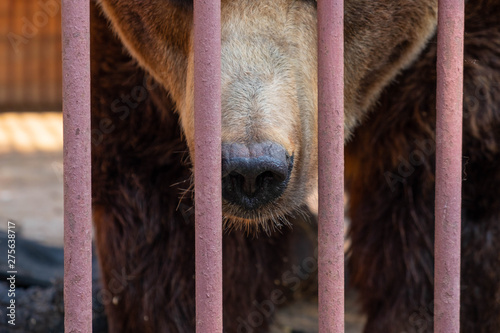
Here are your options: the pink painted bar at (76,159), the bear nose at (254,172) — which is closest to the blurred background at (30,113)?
the bear nose at (254,172)

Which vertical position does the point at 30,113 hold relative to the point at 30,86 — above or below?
below

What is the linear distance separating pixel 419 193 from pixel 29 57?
24.8 ft

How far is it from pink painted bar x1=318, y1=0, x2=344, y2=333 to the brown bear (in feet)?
0.77

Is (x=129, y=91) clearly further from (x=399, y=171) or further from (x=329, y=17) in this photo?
(x=329, y=17)

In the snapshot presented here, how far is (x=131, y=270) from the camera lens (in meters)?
2.97

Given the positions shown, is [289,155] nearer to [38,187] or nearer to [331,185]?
[331,185]

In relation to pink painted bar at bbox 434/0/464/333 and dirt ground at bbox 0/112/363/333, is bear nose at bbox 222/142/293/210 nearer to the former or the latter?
pink painted bar at bbox 434/0/464/333

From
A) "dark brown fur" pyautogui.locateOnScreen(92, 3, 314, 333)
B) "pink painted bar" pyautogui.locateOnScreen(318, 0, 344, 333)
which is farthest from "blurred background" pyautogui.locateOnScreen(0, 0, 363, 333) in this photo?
"pink painted bar" pyautogui.locateOnScreen(318, 0, 344, 333)

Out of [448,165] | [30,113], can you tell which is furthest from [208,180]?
[30,113]

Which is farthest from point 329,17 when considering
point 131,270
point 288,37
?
point 131,270

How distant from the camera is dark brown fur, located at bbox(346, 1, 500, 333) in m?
2.59

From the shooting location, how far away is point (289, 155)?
6.34 feet

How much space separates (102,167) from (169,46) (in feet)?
2.06

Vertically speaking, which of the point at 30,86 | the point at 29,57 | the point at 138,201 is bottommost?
the point at 138,201
